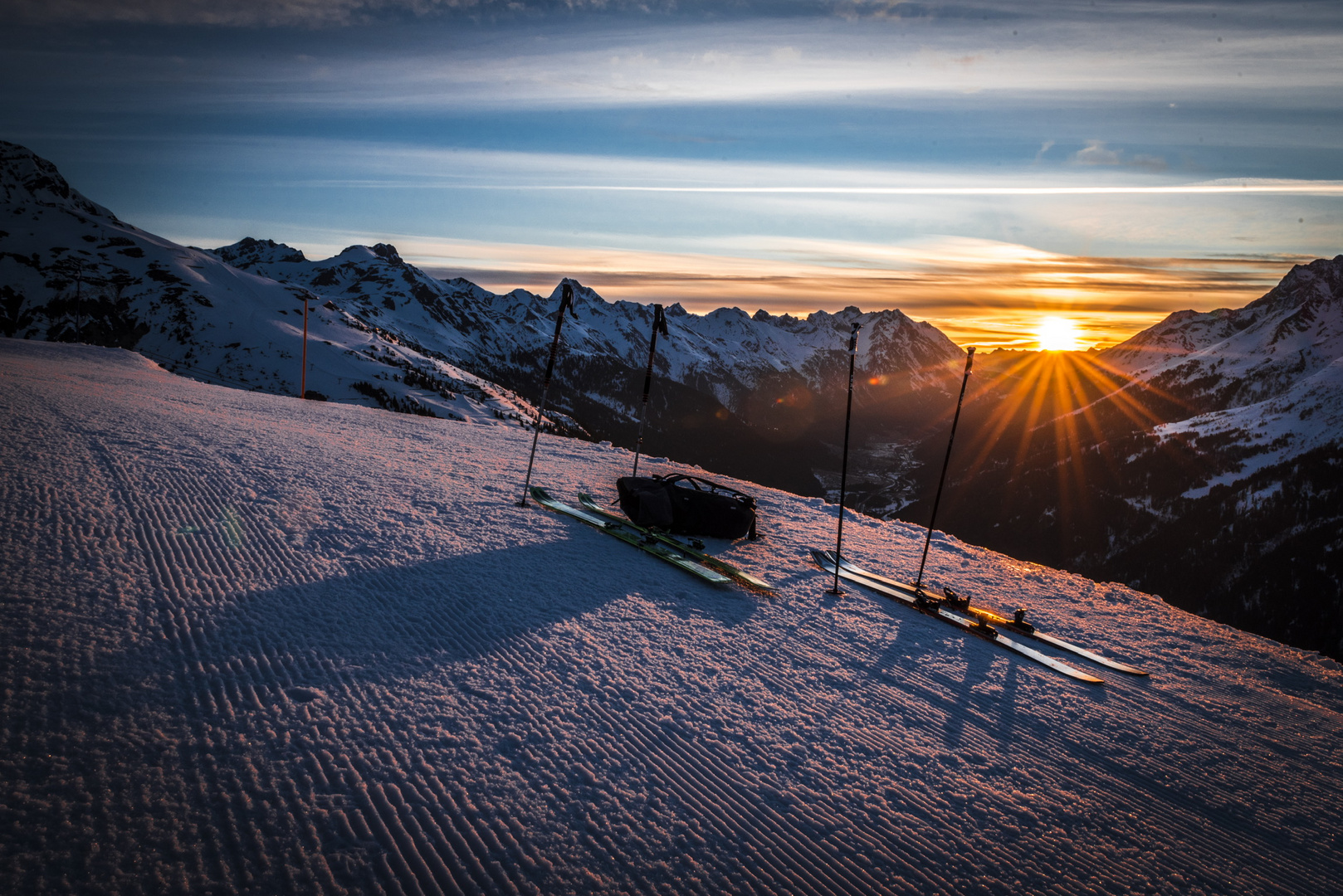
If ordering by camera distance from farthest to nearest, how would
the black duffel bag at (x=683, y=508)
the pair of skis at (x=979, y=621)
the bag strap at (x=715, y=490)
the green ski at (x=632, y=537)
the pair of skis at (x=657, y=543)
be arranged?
the bag strap at (x=715, y=490) < the black duffel bag at (x=683, y=508) < the green ski at (x=632, y=537) < the pair of skis at (x=657, y=543) < the pair of skis at (x=979, y=621)

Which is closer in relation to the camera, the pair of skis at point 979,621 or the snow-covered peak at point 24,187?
the pair of skis at point 979,621

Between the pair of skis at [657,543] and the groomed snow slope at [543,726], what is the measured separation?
480 millimetres

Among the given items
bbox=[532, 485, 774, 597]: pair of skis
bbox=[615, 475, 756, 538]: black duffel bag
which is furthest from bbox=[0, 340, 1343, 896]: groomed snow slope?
bbox=[615, 475, 756, 538]: black duffel bag

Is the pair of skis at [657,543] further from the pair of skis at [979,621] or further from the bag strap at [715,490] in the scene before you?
the pair of skis at [979,621]

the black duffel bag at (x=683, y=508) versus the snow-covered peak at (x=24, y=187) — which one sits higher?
the snow-covered peak at (x=24, y=187)

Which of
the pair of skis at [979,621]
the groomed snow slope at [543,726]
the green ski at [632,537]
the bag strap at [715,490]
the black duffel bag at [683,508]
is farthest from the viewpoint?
the bag strap at [715,490]

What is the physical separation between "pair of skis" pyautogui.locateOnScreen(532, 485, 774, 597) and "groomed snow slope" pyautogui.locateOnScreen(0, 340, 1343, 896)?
0.48 m

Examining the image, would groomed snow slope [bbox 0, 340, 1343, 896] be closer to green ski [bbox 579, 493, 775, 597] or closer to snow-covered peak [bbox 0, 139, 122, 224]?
green ski [bbox 579, 493, 775, 597]

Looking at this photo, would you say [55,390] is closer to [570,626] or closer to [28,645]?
[28,645]

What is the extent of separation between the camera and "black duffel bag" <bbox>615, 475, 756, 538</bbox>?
42.3 feet

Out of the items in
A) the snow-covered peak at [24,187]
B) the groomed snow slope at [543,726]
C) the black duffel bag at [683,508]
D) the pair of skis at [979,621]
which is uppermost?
the snow-covered peak at [24,187]

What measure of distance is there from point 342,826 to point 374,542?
6219mm

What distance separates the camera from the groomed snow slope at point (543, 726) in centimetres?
428

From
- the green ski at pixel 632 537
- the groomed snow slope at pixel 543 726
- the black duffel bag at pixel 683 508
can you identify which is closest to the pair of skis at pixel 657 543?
the green ski at pixel 632 537
